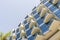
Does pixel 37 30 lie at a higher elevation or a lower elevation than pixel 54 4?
lower

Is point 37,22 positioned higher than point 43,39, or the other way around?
point 37,22

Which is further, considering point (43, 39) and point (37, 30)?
point (37, 30)

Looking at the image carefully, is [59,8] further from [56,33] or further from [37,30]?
[56,33]

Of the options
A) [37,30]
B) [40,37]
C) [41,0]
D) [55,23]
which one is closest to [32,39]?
[37,30]

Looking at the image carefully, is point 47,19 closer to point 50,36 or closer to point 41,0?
point 50,36

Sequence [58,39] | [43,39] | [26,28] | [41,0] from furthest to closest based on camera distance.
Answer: [41,0]
[26,28]
[43,39]
[58,39]

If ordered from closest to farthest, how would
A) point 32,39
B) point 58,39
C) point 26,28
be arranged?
point 58,39 → point 32,39 → point 26,28

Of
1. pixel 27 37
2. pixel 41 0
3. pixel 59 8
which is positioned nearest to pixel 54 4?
pixel 59 8

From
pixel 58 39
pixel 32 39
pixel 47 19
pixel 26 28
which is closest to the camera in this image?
pixel 58 39

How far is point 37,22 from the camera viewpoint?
130 ft

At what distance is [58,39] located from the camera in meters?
25.7

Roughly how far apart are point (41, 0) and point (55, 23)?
27600 mm

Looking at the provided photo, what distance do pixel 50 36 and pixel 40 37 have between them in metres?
1.39

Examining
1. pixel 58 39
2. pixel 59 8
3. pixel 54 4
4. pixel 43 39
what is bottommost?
pixel 58 39
